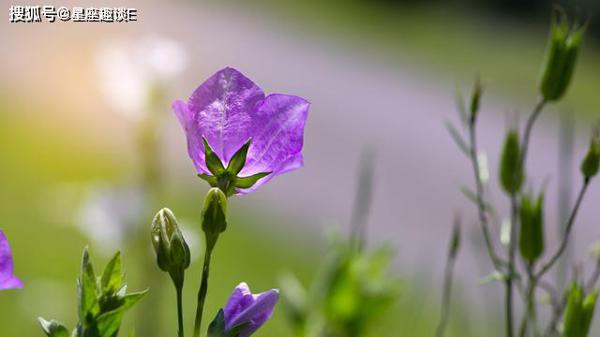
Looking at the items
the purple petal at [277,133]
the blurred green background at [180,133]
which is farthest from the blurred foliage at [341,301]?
the purple petal at [277,133]

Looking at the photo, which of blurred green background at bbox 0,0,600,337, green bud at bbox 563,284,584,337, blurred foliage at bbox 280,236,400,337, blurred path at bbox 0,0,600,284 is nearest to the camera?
green bud at bbox 563,284,584,337

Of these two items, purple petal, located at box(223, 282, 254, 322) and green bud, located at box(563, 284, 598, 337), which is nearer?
purple petal, located at box(223, 282, 254, 322)

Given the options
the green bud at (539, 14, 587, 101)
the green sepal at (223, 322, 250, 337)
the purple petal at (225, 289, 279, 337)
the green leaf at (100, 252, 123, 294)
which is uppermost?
the green bud at (539, 14, 587, 101)

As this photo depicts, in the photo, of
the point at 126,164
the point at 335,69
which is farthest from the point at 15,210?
the point at 335,69

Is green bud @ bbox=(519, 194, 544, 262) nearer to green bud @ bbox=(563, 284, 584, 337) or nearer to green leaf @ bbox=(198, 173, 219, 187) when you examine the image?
green bud @ bbox=(563, 284, 584, 337)

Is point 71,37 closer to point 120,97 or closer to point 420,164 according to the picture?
point 420,164

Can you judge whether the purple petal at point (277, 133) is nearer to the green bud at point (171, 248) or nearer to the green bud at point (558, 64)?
the green bud at point (171, 248)

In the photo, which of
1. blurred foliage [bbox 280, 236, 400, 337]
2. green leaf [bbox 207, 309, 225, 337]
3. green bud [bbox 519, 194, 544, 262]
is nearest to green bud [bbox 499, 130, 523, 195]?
→ green bud [bbox 519, 194, 544, 262]
